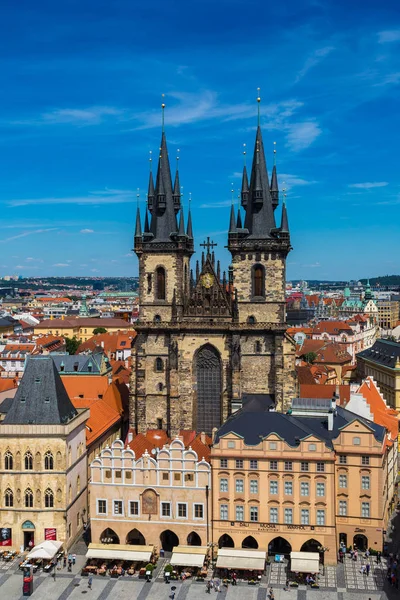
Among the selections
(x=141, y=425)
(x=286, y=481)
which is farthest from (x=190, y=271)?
(x=286, y=481)

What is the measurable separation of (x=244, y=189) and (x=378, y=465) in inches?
1496

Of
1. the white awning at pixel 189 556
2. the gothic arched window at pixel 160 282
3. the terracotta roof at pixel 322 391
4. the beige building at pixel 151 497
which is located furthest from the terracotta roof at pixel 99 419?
the terracotta roof at pixel 322 391

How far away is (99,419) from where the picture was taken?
8094 centimetres

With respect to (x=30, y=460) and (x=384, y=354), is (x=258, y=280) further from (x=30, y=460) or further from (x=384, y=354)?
(x=384, y=354)

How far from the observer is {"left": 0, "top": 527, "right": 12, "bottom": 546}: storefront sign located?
205 ft

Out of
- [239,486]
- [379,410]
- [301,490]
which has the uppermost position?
[379,410]

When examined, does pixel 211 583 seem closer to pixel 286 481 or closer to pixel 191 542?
pixel 191 542

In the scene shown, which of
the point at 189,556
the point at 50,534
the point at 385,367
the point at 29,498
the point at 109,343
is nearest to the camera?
the point at 189,556

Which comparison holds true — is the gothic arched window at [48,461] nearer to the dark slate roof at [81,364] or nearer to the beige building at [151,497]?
the beige building at [151,497]

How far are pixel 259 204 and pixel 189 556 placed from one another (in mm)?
41439

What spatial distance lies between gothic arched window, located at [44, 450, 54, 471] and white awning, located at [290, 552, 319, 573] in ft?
75.3

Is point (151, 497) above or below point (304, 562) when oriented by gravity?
above

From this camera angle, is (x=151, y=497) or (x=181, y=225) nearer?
(x=151, y=497)

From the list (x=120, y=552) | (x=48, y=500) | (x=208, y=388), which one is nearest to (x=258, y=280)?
(x=208, y=388)
